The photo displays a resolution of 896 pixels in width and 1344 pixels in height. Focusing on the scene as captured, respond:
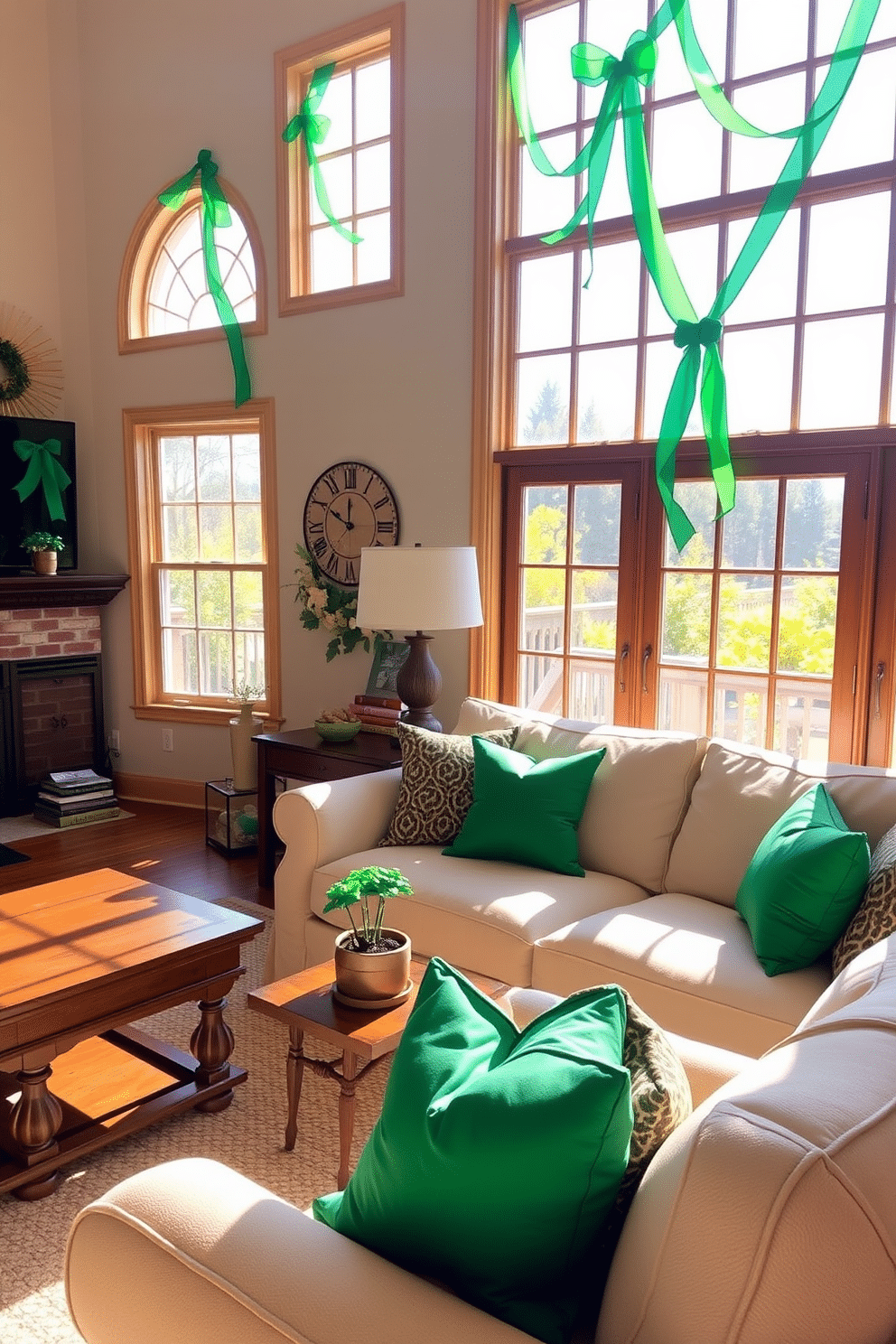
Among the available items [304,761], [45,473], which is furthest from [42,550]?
[304,761]

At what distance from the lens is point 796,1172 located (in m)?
0.92

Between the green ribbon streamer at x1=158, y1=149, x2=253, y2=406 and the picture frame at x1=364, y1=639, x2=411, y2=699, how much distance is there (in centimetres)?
148

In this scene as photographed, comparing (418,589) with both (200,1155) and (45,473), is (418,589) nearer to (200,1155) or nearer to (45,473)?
(200,1155)

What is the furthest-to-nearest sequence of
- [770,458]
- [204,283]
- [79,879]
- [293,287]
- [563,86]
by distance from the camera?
[204,283] → [293,287] → [563,86] → [770,458] → [79,879]

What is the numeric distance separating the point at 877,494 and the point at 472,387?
1.71 metres

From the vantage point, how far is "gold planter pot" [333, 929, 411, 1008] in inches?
91.4

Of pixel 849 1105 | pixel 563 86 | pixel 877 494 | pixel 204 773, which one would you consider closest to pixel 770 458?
pixel 877 494

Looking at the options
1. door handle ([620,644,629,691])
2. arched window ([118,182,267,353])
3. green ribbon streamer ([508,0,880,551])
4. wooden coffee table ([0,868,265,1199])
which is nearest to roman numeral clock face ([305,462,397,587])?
arched window ([118,182,267,353])

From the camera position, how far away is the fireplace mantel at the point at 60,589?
17.7ft

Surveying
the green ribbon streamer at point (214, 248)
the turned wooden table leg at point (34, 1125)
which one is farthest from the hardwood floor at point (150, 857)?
the green ribbon streamer at point (214, 248)

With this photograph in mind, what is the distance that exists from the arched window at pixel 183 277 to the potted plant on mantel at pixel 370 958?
11.6 feet

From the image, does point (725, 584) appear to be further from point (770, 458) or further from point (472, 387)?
point (472, 387)

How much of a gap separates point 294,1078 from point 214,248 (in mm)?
4150

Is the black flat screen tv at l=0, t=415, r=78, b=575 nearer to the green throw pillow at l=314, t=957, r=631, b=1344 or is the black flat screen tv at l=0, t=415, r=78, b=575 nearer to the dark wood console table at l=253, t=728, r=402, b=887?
the dark wood console table at l=253, t=728, r=402, b=887
